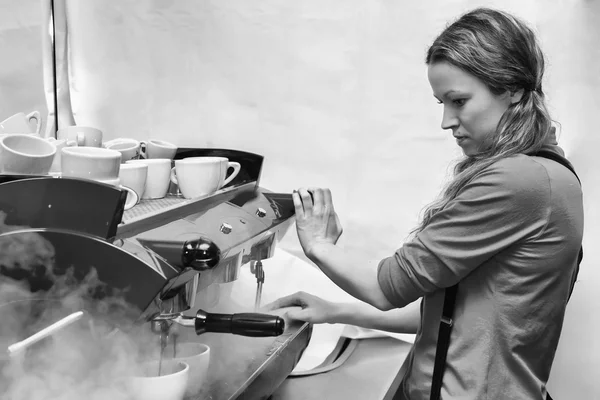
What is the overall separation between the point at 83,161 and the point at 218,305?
409 millimetres

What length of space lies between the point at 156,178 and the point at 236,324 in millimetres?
345

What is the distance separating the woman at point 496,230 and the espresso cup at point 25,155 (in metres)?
0.53

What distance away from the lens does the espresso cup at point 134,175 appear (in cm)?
97

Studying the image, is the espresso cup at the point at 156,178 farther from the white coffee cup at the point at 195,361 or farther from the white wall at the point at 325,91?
the white wall at the point at 325,91

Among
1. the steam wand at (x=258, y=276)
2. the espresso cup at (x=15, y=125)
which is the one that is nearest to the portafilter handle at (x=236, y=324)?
the steam wand at (x=258, y=276)

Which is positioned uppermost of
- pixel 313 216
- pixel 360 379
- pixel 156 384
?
pixel 313 216

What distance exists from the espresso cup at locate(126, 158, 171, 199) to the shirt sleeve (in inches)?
16.5

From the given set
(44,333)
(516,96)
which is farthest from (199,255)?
(516,96)

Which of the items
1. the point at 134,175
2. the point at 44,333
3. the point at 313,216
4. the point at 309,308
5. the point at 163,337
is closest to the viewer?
the point at 44,333

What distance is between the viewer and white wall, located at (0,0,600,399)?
1487 mm

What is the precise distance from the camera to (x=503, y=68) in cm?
89

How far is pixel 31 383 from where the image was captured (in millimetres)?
672

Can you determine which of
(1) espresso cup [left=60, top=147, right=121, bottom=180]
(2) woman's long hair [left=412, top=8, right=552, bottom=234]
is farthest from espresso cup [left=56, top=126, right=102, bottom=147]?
(2) woman's long hair [left=412, top=8, right=552, bottom=234]

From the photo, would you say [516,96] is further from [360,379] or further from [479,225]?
[360,379]
